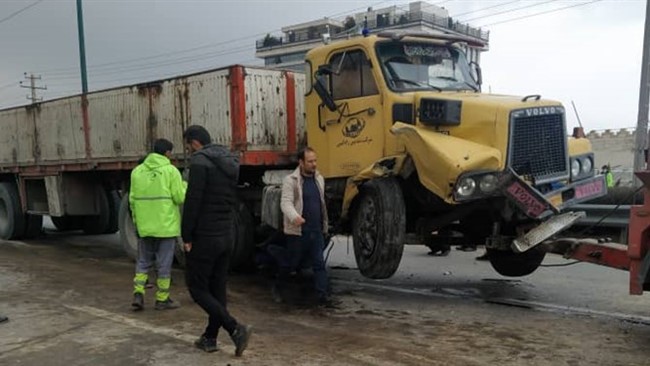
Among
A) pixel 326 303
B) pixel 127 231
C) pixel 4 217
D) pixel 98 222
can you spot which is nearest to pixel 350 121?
pixel 326 303

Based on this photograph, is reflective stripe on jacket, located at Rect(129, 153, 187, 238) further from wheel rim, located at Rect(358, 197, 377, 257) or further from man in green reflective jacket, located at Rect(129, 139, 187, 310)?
wheel rim, located at Rect(358, 197, 377, 257)

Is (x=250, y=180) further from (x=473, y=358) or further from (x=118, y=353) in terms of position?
(x=473, y=358)

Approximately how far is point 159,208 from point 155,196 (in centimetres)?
13

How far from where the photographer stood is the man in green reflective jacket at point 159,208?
266 inches

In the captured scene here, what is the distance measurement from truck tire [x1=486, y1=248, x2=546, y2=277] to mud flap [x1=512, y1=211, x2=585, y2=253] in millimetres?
1249

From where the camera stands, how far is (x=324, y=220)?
22.8 feet

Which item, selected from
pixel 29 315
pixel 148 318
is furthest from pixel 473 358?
pixel 29 315

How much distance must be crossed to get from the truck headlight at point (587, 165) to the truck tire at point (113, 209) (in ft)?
28.1

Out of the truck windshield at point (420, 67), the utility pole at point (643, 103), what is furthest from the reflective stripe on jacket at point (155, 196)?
the utility pole at point (643, 103)

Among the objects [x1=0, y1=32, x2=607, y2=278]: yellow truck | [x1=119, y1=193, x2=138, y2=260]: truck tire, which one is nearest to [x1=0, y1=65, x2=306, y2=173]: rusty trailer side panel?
[x1=0, y1=32, x2=607, y2=278]: yellow truck

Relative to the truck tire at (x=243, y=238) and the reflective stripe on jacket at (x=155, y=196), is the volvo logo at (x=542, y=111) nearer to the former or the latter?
the reflective stripe on jacket at (x=155, y=196)

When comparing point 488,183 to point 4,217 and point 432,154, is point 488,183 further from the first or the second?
point 4,217

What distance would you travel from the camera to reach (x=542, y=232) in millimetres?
6320

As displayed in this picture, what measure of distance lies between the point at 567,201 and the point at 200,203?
12.3 feet
